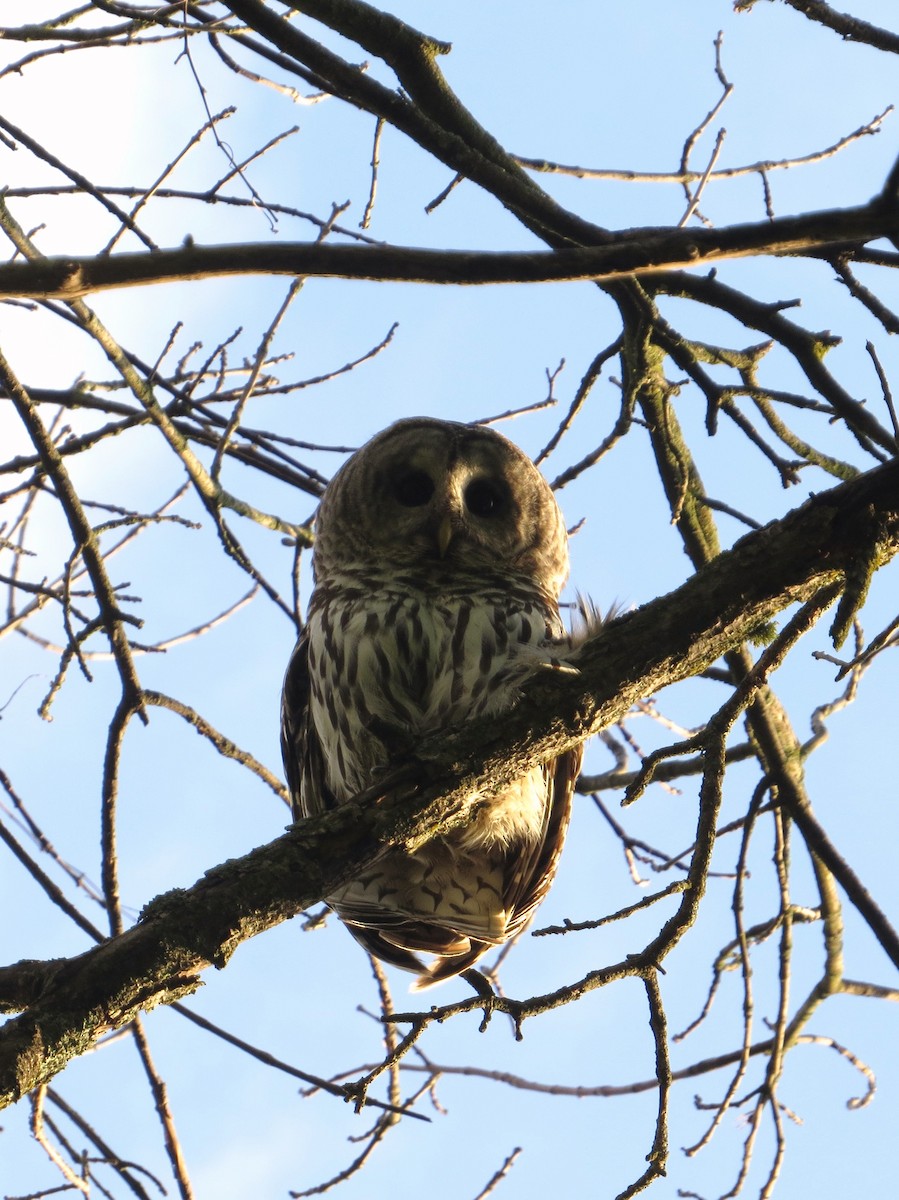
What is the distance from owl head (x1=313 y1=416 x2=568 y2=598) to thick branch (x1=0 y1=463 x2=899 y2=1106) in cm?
148

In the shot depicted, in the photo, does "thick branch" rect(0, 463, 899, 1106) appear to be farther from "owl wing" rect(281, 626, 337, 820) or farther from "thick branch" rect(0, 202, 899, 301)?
"owl wing" rect(281, 626, 337, 820)

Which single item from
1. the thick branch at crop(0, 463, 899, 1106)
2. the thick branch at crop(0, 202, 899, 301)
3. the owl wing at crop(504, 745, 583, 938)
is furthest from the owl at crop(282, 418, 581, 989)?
the thick branch at crop(0, 202, 899, 301)

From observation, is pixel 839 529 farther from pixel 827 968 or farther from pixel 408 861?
pixel 827 968

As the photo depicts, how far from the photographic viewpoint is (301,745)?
3.99 metres

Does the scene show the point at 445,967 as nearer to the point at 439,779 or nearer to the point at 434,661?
the point at 434,661

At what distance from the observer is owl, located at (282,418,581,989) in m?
3.50

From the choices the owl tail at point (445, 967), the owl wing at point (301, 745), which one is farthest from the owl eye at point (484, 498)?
the owl tail at point (445, 967)

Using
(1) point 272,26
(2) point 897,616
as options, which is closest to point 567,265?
(2) point 897,616

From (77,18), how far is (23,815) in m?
2.40

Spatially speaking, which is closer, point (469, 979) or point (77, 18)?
point (469, 979)

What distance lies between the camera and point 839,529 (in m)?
2.28

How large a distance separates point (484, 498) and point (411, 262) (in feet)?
8.45

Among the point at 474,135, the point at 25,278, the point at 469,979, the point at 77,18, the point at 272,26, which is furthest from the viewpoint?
the point at 77,18

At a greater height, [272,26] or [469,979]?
[272,26]
